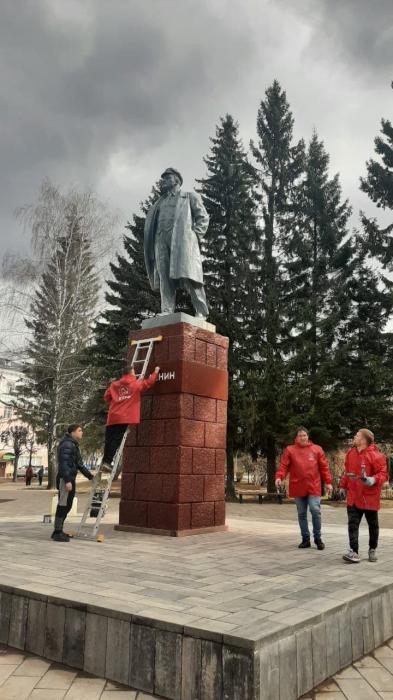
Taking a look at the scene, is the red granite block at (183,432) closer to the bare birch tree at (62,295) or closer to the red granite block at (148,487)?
the red granite block at (148,487)

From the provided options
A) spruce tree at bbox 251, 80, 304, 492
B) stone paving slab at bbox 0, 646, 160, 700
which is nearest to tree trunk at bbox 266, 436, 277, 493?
spruce tree at bbox 251, 80, 304, 492

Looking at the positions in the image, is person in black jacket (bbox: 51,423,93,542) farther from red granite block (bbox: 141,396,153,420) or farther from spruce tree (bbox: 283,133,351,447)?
spruce tree (bbox: 283,133,351,447)

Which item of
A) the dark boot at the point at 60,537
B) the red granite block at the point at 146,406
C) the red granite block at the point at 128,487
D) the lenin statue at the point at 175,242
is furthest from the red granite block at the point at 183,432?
the lenin statue at the point at 175,242

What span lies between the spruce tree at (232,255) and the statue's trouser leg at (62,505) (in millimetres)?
13375

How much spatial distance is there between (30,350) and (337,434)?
1308 cm

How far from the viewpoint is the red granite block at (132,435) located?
290 inches

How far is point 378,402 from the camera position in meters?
19.9

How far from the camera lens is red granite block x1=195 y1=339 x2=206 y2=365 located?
7.53 m

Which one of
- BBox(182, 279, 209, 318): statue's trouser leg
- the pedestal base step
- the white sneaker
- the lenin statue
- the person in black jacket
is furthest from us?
BBox(182, 279, 209, 318): statue's trouser leg

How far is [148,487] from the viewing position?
23.2ft

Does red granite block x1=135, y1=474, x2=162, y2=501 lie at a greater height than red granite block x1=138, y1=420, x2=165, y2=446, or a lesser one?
lesser

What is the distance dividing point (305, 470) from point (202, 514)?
169cm

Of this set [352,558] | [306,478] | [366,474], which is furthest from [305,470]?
[352,558]

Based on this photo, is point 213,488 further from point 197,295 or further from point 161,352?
point 197,295
